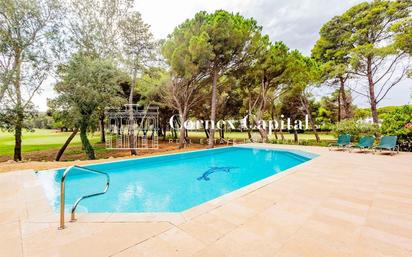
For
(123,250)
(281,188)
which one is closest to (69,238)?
(123,250)

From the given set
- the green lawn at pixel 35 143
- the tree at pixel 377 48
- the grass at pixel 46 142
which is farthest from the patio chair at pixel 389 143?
the green lawn at pixel 35 143

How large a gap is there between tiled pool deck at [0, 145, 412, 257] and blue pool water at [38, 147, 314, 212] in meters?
1.36

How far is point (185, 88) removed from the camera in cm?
1483

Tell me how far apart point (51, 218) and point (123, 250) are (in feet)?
5.09

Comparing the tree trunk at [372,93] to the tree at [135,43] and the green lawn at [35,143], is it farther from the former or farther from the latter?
the green lawn at [35,143]

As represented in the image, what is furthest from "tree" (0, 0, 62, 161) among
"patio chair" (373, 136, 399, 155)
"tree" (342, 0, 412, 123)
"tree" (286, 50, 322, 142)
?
"tree" (342, 0, 412, 123)

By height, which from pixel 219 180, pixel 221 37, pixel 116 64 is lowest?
→ pixel 219 180

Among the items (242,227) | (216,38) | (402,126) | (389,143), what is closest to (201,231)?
(242,227)

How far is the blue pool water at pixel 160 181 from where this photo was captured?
468cm

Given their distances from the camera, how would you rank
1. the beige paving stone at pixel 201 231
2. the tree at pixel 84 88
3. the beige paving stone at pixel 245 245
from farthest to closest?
the tree at pixel 84 88
the beige paving stone at pixel 201 231
the beige paving stone at pixel 245 245

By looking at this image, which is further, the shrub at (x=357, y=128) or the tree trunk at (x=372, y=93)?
the tree trunk at (x=372, y=93)

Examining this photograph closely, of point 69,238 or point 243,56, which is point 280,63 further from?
point 69,238

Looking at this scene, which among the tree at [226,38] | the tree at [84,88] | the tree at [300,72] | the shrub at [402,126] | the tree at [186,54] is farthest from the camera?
the tree at [300,72]

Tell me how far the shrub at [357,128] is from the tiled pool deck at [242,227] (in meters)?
8.71
